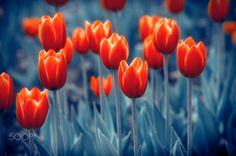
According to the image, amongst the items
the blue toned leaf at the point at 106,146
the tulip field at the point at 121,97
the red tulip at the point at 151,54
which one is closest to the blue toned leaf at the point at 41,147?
the tulip field at the point at 121,97

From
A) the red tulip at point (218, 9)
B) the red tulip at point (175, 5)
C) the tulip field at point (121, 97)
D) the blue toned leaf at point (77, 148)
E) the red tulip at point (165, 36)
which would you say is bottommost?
the blue toned leaf at point (77, 148)

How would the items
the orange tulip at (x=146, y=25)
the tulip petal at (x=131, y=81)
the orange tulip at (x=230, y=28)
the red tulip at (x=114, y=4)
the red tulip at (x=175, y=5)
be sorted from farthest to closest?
the orange tulip at (x=230, y=28)
the red tulip at (x=175, y=5)
the red tulip at (x=114, y=4)
the orange tulip at (x=146, y=25)
the tulip petal at (x=131, y=81)

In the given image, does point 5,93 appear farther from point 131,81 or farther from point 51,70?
point 131,81

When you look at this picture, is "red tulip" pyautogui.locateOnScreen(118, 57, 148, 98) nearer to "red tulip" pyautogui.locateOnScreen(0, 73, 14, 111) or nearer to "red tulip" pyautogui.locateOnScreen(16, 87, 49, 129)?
"red tulip" pyautogui.locateOnScreen(16, 87, 49, 129)

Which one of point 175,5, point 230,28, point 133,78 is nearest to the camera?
point 133,78

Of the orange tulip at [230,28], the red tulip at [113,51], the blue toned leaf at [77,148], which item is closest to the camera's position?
the red tulip at [113,51]

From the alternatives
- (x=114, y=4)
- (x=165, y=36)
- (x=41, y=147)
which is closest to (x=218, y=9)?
(x=114, y=4)

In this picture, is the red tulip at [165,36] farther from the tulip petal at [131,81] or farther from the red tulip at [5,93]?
the red tulip at [5,93]
